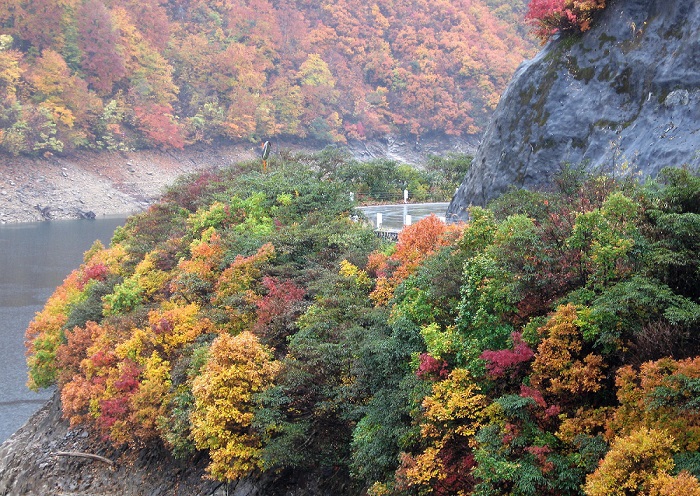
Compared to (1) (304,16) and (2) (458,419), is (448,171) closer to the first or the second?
(2) (458,419)

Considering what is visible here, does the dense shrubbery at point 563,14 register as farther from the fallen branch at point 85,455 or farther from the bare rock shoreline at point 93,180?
the bare rock shoreline at point 93,180

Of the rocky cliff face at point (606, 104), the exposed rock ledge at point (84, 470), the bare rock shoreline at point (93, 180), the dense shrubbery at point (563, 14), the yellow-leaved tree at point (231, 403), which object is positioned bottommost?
the bare rock shoreline at point (93, 180)

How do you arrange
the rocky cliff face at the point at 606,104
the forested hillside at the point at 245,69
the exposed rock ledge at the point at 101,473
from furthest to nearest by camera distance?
1. the forested hillside at the point at 245,69
2. the exposed rock ledge at the point at 101,473
3. the rocky cliff face at the point at 606,104

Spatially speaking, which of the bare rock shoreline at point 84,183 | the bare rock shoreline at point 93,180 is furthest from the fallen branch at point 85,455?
the bare rock shoreline at point 84,183

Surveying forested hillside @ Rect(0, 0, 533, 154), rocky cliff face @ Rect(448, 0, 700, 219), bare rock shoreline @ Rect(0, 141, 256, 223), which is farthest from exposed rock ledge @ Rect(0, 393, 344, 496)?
forested hillside @ Rect(0, 0, 533, 154)

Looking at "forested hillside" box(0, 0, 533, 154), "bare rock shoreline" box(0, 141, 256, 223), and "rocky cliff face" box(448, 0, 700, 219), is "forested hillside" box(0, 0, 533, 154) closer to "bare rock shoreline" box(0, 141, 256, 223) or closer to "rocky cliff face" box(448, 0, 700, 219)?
"bare rock shoreline" box(0, 141, 256, 223)

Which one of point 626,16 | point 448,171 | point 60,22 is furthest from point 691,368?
point 60,22
